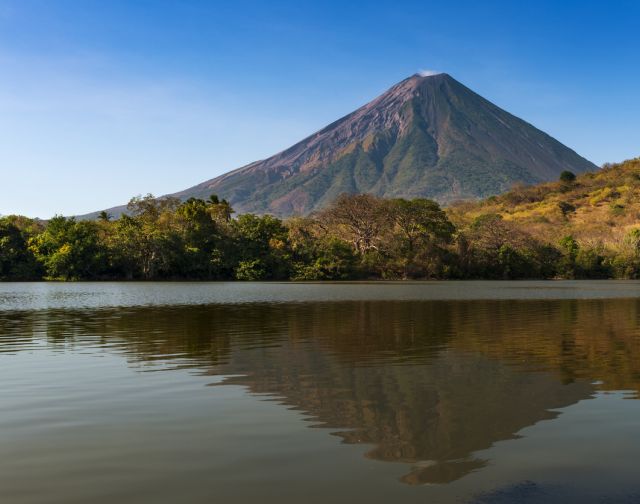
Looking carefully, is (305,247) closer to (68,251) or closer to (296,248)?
(296,248)

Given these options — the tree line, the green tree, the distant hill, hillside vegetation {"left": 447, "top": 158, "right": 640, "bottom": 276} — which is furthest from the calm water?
the distant hill

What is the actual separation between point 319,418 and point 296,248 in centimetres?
6787

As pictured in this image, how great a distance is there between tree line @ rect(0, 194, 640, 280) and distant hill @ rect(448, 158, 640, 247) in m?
6.15

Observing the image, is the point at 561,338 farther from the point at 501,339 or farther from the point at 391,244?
the point at 391,244

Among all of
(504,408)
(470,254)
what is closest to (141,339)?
(504,408)

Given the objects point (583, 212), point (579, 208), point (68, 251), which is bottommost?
point (68, 251)

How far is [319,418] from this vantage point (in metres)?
8.51

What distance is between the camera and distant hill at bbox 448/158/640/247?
294 ft

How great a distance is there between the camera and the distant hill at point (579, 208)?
294 feet

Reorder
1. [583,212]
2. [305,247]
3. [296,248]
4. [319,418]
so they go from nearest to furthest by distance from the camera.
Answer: [319,418] < [305,247] < [296,248] < [583,212]

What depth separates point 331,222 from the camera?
80.6m

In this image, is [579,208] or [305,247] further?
[579,208]

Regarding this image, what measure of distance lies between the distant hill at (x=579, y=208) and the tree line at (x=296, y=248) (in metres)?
6.15

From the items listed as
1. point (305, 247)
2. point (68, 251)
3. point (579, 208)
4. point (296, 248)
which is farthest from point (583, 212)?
point (68, 251)
